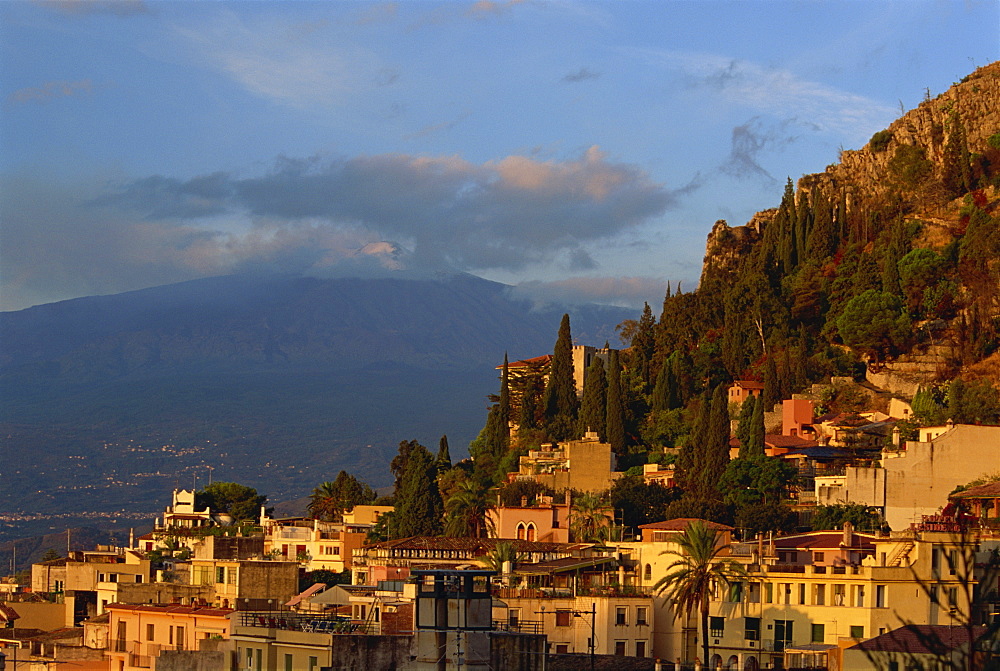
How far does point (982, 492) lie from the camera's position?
6681 cm

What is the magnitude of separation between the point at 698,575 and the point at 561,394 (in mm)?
47597

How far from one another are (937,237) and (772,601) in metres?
55.0

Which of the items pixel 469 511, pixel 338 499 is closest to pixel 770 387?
pixel 469 511

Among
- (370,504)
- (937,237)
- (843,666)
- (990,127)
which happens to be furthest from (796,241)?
(843,666)

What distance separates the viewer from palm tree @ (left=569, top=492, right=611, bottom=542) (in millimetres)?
76875

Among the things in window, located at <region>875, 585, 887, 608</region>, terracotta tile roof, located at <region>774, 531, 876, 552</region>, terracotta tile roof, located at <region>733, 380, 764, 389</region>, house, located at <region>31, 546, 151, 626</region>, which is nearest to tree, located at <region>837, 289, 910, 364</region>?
terracotta tile roof, located at <region>733, 380, 764, 389</region>

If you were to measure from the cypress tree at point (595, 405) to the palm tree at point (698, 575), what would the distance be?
1496 inches

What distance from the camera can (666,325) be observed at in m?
105

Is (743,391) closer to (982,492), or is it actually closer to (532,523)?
(532,523)

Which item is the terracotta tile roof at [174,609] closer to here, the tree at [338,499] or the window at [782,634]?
the window at [782,634]

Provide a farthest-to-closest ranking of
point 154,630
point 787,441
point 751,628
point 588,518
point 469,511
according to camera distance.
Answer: point 787,441, point 469,511, point 588,518, point 751,628, point 154,630

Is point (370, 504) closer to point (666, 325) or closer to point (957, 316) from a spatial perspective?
point (666, 325)

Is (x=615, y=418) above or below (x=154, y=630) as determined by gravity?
above

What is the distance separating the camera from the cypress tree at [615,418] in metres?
90.9
